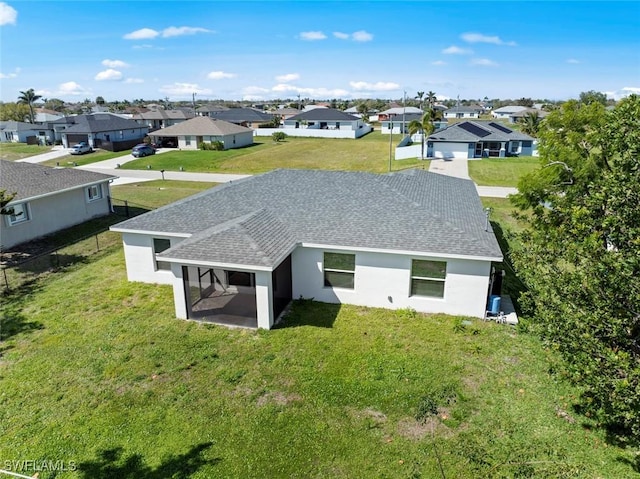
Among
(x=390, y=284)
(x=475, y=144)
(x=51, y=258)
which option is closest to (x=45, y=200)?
(x=51, y=258)

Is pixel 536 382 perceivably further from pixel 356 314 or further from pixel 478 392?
pixel 356 314

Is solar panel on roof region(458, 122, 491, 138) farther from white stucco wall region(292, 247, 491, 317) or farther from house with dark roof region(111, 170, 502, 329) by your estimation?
white stucco wall region(292, 247, 491, 317)

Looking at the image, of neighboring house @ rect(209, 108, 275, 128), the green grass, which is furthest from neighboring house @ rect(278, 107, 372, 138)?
the green grass

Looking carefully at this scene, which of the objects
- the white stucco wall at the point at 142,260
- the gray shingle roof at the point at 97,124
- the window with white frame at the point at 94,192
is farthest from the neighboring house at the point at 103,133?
the white stucco wall at the point at 142,260

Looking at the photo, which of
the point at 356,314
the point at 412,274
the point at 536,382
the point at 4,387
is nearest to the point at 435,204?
the point at 412,274

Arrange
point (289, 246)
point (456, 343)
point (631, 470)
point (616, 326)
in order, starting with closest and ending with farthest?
point (616, 326) → point (631, 470) → point (456, 343) → point (289, 246)

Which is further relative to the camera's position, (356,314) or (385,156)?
(385,156)

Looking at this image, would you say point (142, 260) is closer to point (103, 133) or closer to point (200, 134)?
point (200, 134)
